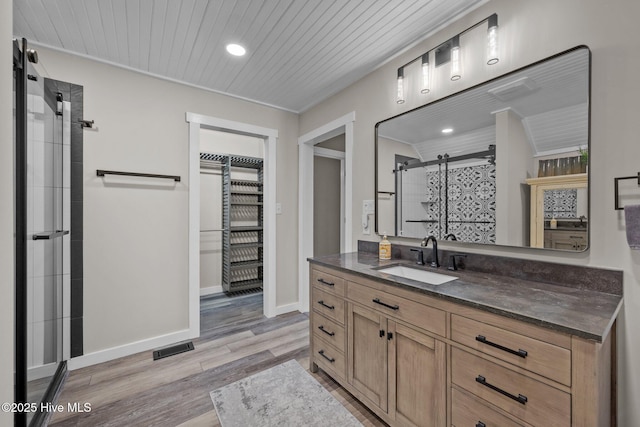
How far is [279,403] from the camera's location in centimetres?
178

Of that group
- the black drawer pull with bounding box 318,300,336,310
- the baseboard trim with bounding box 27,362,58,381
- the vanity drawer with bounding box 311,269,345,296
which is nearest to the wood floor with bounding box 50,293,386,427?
the baseboard trim with bounding box 27,362,58,381

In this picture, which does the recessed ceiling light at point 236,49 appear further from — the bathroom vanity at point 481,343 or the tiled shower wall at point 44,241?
the bathroom vanity at point 481,343

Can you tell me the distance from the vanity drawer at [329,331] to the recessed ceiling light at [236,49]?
2.14 m

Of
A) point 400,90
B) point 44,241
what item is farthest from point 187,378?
point 400,90

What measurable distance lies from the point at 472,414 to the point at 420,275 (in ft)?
2.69

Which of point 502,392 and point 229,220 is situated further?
point 229,220

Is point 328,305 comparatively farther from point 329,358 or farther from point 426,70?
point 426,70

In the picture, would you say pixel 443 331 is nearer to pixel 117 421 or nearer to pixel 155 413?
pixel 155 413

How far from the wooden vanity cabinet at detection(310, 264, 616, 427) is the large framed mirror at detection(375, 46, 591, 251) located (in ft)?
2.06

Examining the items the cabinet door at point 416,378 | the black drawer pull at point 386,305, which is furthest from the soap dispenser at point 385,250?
the cabinet door at point 416,378

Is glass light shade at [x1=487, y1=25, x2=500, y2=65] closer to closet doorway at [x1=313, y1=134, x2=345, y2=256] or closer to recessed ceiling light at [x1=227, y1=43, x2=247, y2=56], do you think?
recessed ceiling light at [x1=227, y1=43, x2=247, y2=56]

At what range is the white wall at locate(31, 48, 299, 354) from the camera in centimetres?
226

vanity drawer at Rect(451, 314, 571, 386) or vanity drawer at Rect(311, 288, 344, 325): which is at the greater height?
vanity drawer at Rect(451, 314, 571, 386)

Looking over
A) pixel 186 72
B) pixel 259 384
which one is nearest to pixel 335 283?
pixel 259 384
